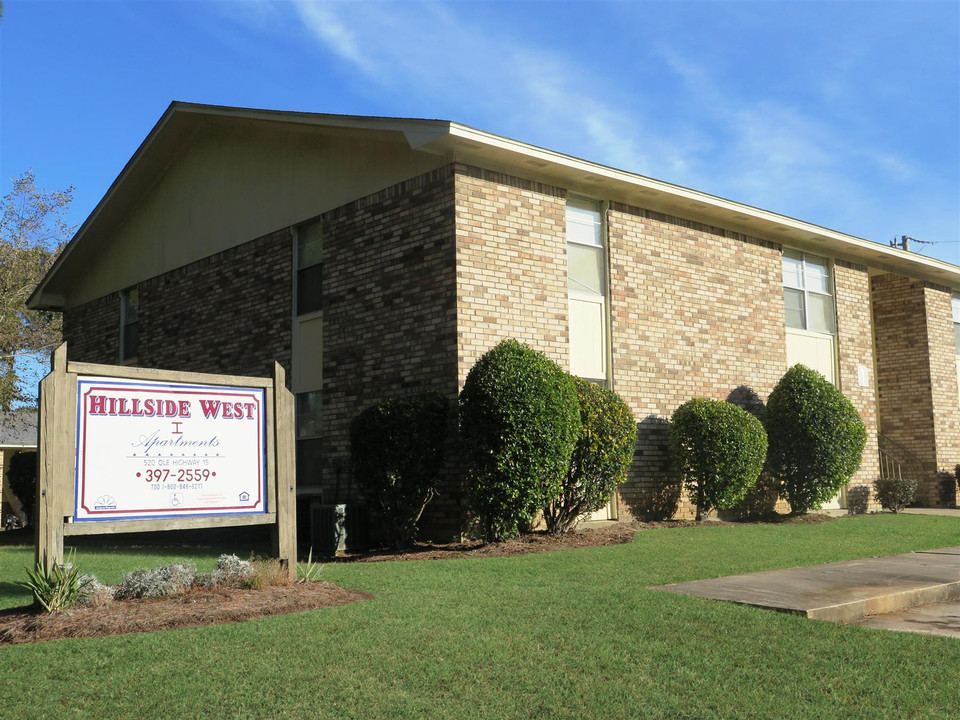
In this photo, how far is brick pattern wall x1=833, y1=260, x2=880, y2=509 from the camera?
19.3m

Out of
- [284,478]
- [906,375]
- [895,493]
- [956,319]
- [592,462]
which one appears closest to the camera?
[284,478]

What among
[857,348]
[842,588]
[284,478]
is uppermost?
[857,348]

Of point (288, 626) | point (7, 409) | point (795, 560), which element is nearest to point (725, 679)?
point (288, 626)

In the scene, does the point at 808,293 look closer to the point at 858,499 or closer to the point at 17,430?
the point at 858,499

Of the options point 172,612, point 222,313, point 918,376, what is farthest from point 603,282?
point 918,376

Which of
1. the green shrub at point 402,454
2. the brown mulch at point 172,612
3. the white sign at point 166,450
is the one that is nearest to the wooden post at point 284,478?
the white sign at point 166,450

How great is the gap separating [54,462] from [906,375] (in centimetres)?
1985

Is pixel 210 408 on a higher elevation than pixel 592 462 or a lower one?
higher

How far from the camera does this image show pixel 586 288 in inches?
583

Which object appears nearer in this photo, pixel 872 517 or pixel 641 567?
pixel 641 567

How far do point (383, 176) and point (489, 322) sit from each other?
131 inches

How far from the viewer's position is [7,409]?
30078 millimetres

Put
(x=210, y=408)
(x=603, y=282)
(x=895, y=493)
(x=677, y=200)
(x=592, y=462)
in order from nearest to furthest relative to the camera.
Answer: (x=210, y=408)
(x=592, y=462)
(x=603, y=282)
(x=677, y=200)
(x=895, y=493)

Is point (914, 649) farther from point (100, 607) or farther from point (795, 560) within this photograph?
point (100, 607)
